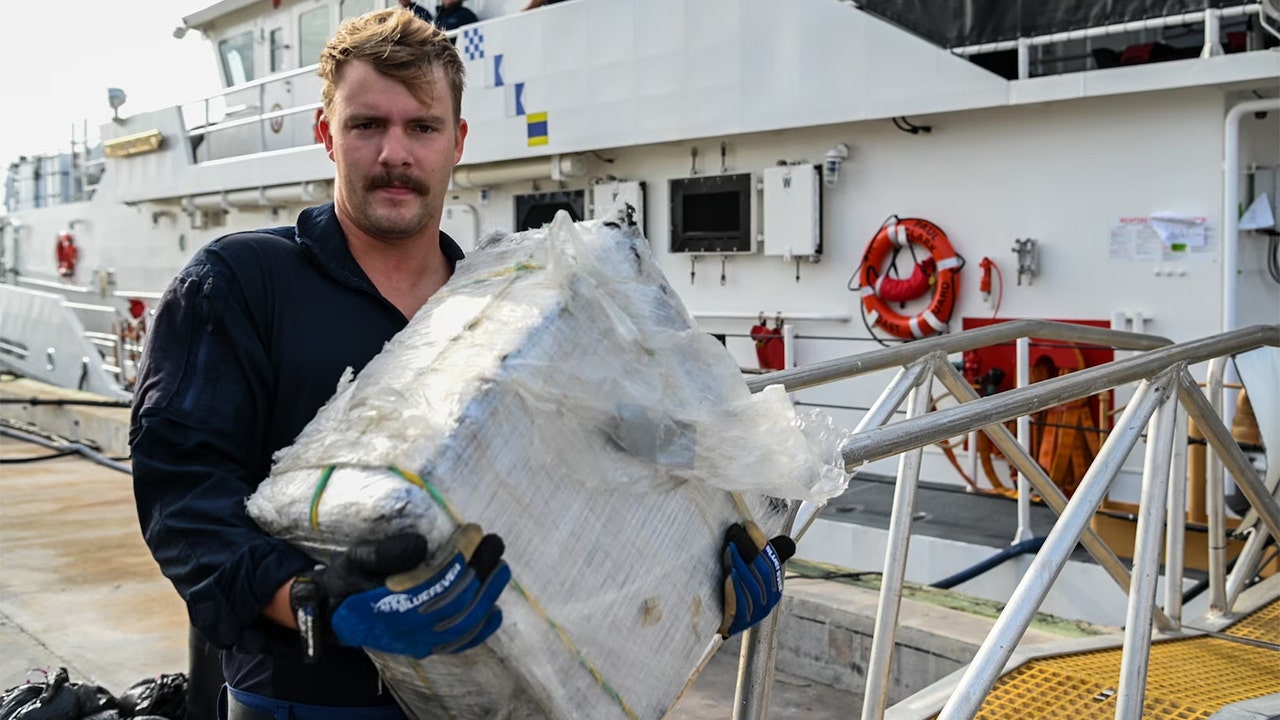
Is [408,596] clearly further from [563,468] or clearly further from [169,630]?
[169,630]

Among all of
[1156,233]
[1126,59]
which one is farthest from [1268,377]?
[1126,59]

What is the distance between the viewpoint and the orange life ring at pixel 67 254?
16.4 m

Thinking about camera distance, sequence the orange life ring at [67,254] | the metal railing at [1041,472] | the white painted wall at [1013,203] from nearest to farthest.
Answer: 1. the metal railing at [1041,472]
2. the white painted wall at [1013,203]
3. the orange life ring at [67,254]

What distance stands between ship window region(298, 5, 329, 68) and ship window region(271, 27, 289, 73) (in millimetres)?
310

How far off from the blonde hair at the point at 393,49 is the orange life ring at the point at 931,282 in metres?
5.50

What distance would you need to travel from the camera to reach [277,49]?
12.2 meters

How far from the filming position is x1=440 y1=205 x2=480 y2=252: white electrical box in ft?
32.1

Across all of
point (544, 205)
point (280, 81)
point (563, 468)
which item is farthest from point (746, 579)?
point (280, 81)

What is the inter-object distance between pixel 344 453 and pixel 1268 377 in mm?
4201

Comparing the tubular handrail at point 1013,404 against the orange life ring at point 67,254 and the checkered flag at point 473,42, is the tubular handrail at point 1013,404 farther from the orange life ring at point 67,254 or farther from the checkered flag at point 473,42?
the orange life ring at point 67,254

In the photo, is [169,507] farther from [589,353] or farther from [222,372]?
[589,353]

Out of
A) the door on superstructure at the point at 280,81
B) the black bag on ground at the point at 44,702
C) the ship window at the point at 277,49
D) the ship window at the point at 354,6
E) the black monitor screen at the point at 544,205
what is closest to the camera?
the black bag on ground at the point at 44,702

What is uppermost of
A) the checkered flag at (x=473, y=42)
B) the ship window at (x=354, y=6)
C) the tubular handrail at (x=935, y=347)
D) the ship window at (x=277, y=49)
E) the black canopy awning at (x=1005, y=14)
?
the ship window at (x=354, y=6)

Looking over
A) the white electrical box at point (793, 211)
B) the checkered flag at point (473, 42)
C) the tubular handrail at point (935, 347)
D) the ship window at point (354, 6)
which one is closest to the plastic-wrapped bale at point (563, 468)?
the tubular handrail at point (935, 347)
